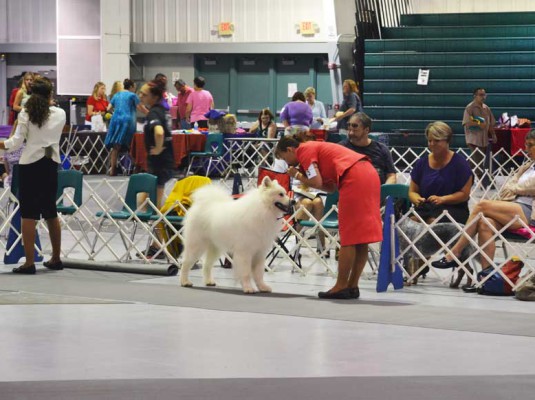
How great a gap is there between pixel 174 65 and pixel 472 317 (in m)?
17.1

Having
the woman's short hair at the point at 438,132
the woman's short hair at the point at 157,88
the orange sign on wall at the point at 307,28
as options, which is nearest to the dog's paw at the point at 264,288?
the woman's short hair at the point at 438,132

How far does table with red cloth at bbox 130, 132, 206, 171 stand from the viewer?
48.3 ft

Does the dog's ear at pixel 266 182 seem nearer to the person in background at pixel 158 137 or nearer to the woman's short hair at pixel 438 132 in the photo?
the woman's short hair at pixel 438 132

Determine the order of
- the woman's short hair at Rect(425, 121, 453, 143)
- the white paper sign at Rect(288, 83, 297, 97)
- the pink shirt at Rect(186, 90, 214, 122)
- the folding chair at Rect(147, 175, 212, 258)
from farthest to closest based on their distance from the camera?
the white paper sign at Rect(288, 83, 297, 97) → the pink shirt at Rect(186, 90, 214, 122) → the folding chair at Rect(147, 175, 212, 258) → the woman's short hair at Rect(425, 121, 453, 143)

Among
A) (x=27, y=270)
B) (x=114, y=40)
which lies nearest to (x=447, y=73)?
(x=114, y=40)

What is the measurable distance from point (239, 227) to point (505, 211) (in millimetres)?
1653

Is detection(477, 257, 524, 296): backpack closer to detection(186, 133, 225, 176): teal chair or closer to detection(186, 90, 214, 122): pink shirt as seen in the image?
detection(186, 133, 225, 176): teal chair

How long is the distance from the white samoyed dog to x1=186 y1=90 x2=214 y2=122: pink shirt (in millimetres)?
10119

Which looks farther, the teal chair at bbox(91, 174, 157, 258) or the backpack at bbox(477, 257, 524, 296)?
the teal chair at bbox(91, 174, 157, 258)

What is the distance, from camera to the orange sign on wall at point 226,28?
2214 cm

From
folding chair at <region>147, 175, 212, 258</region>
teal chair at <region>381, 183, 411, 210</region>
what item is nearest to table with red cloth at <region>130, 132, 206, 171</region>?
folding chair at <region>147, 175, 212, 258</region>

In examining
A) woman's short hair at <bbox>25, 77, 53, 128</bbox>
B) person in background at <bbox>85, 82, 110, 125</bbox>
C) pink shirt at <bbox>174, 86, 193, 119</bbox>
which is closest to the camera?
woman's short hair at <bbox>25, 77, 53, 128</bbox>

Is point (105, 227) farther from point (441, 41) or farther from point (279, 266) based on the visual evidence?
point (441, 41)

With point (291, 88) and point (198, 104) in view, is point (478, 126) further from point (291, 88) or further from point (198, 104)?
point (291, 88)
